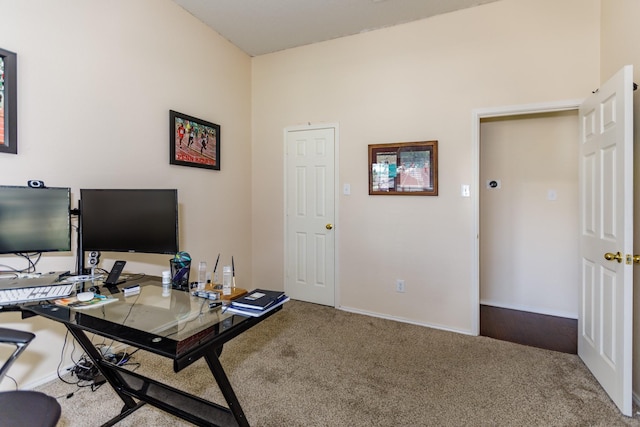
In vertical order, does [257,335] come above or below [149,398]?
below

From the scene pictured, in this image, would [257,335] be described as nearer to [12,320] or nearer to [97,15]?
[12,320]

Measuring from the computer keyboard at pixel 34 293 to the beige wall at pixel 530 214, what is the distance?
13.0 ft

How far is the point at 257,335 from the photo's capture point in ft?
9.46

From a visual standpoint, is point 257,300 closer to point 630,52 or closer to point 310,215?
point 310,215

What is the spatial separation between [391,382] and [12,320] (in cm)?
247

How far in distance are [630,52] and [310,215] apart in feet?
9.63

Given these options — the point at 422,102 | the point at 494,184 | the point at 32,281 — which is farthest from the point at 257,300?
the point at 494,184

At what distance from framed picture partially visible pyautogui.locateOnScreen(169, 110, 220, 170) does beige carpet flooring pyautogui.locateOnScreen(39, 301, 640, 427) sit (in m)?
1.75

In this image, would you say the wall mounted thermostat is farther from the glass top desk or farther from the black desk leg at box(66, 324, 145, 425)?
the black desk leg at box(66, 324, 145, 425)

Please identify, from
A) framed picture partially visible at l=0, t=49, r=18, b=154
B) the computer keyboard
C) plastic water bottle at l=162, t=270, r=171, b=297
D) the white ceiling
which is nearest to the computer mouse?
the computer keyboard

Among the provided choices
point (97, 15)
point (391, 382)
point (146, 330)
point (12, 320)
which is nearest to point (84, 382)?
point (12, 320)

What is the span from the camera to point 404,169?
324 cm

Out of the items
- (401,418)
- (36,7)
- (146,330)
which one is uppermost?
(36,7)

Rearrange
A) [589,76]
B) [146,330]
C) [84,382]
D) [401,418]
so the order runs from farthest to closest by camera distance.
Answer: [589,76], [84,382], [401,418], [146,330]
